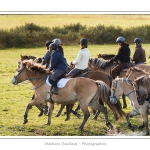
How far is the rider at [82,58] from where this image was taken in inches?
603

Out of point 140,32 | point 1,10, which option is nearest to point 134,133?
point 1,10

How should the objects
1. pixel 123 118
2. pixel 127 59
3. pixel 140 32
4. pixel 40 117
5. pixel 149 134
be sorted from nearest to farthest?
1. pixel 149 134
2. pixel 123 118
3. pixel 40 117
4. pixel 127 59
5. pixel 140 32

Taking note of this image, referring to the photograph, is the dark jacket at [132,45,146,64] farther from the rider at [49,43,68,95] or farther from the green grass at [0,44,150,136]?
the rider at [49,43,68,95]

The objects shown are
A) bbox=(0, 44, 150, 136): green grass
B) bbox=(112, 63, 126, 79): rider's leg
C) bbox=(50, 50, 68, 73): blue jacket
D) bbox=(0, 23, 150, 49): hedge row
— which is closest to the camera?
bbox=(0, 44, 150, 136): green grass

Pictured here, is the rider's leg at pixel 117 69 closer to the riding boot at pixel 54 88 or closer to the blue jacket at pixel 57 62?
the blue jacket at pixel 57 62

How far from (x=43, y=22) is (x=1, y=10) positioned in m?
19.2

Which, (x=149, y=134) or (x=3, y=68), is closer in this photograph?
(x=149, y=134)

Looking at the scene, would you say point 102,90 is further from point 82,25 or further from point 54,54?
point 82,25

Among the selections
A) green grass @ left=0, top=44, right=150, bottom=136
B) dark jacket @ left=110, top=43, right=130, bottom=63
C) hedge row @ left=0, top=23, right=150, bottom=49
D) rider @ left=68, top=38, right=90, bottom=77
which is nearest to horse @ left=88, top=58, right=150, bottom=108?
dark jacket @ left=110, top=43, right=130, bottom=63

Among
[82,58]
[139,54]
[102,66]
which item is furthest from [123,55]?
[82,58]

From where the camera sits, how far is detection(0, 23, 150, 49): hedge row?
33.1m

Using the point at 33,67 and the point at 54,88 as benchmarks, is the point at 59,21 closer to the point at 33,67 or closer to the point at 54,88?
the point at 33,67

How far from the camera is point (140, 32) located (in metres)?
32.5

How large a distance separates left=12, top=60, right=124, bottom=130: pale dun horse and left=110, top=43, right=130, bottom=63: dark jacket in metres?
3.48
